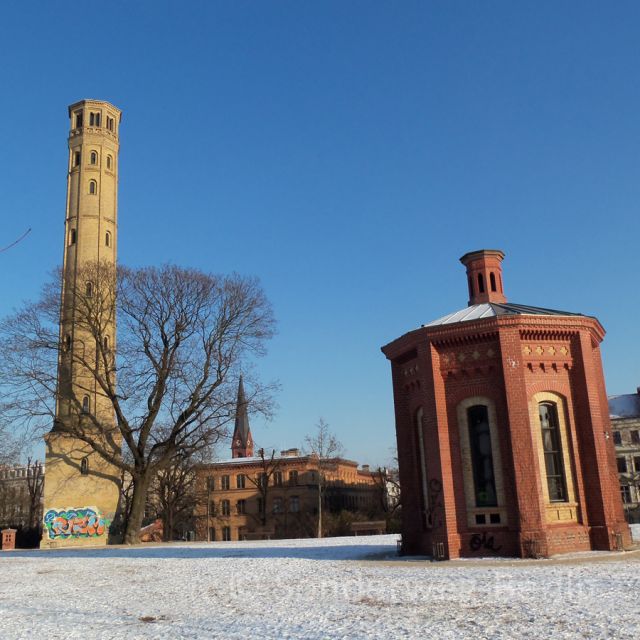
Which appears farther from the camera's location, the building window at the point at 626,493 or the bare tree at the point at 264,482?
the bare tree at the point at 264,482

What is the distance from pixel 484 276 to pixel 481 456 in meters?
7.43

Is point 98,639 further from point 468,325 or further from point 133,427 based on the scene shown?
point 133,427

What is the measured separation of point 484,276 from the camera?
23.1 m

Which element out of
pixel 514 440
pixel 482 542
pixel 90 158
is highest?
pixel 90 158

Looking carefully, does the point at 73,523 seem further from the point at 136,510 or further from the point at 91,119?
the point at 91,119

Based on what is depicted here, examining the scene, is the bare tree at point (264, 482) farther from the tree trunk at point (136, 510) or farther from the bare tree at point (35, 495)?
the tree trunk at point (136, 510)

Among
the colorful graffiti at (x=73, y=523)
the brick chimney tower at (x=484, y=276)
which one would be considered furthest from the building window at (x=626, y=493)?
the colorful graffiti at (x=73, y=523)

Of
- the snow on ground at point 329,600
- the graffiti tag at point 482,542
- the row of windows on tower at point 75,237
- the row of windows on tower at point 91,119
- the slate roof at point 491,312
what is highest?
the row of windows on tower at point 91,119

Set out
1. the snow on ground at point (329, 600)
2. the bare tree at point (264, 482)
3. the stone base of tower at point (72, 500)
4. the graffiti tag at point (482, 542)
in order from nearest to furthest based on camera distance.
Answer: the snow on ground at point (329, 600)
the graffiti tag at point (482, 542)
the stone base of tower at point (72, 500)
the bare tree at point (264, 482)

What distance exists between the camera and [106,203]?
135ft

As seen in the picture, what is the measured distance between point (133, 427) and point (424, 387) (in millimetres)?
17864

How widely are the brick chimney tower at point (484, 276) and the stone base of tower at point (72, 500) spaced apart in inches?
888

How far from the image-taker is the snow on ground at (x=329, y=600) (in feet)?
29.8

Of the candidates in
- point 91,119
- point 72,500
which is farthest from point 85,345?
point 91,119
